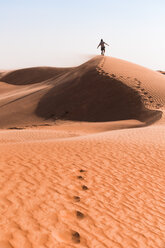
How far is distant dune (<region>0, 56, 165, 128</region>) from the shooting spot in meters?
20.5

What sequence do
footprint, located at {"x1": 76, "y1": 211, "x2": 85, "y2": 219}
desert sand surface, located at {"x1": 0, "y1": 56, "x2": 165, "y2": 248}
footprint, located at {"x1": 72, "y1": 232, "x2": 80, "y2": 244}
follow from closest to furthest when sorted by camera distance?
footprint, located at {"x1": 72, "y1": 232, "x2": 80, "y2": 244} < desert sand surface, located at {"x1": 0, "y1": 56, "x2": 165, "y2": 248} < footprint, located at {"x1": 76, "y1": 211, "x2": 85, "y2": 219}

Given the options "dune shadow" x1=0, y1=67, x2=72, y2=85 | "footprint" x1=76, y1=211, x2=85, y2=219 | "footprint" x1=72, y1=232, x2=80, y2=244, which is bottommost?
"footprint" x1=72, y1=232, x2=80, y2=244

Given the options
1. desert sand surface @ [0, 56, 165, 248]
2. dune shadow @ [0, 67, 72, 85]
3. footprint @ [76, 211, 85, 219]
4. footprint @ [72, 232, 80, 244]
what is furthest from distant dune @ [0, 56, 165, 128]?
dune shadow @ [0, 67, 72, 85]

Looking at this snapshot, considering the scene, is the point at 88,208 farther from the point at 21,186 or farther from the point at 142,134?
the point at 142,134

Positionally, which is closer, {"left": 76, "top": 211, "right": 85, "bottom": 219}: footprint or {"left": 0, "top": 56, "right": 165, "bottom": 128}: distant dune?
{"left": 76, "top": 211, "right": 85, "bottom": 219}: footprint

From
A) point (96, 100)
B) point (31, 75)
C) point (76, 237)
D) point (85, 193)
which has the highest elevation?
point (31, 75)

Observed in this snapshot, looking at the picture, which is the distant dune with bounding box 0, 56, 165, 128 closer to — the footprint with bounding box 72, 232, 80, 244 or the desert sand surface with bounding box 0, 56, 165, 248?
the desert sand surface with bounding box 0, 56, 165, 248

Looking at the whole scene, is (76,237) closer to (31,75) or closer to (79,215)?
(79,215)

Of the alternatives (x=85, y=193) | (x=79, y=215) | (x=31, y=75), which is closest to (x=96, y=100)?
(x=85, y=193)

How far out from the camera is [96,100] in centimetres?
2211

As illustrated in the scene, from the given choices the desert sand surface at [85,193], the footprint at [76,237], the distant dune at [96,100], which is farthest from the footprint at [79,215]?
the distant dune at [96,100]

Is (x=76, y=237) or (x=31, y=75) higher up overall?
(x=31, y=75)

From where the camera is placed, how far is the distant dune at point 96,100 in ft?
67.2

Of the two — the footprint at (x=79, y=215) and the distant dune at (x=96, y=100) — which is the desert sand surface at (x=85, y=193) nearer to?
the footprint at (x=79, y=215)
